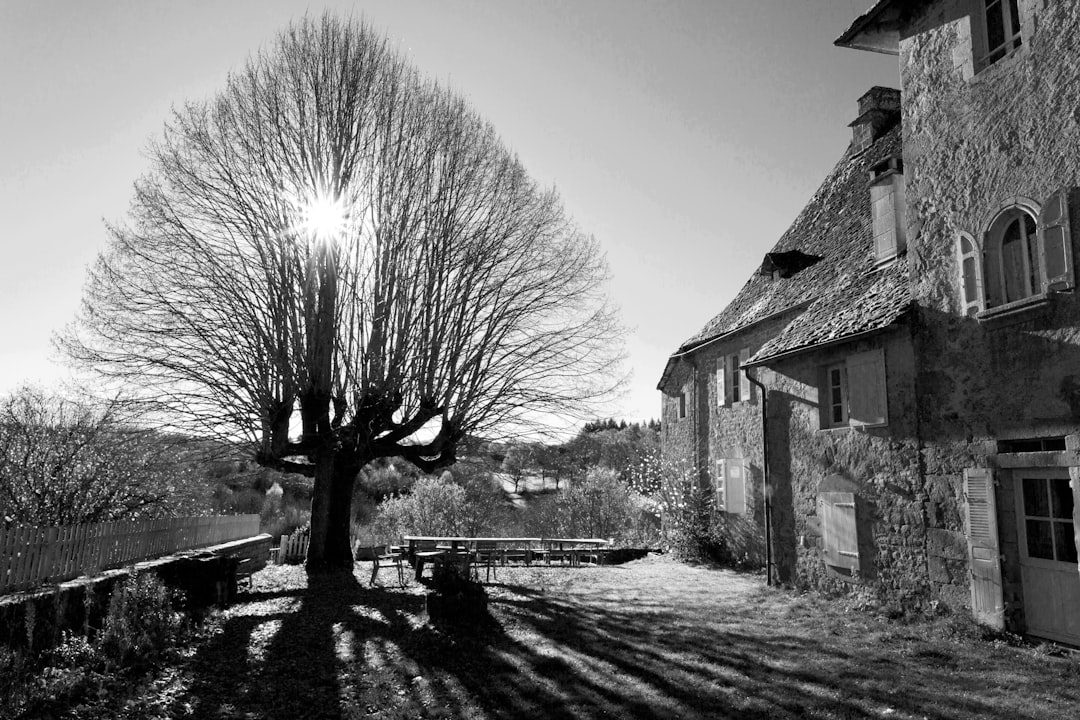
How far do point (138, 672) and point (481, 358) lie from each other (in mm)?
9384

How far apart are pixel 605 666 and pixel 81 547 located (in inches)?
257

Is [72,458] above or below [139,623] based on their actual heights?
above

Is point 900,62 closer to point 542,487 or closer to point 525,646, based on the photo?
point 525,646

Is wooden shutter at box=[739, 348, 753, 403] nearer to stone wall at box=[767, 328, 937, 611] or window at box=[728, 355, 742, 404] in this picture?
window at box=[728, 355, 742, 404]

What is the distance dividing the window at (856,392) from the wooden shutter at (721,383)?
4.87 m

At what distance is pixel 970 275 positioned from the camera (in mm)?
8516

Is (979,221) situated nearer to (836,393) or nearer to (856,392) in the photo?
(856,392)

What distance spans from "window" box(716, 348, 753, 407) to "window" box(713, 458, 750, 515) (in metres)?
1.38

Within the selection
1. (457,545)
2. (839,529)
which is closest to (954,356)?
(839,529)

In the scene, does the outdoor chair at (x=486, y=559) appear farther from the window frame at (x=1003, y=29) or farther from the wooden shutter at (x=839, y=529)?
the window frame at (x=1003, y=29)

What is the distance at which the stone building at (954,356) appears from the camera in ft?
24.8

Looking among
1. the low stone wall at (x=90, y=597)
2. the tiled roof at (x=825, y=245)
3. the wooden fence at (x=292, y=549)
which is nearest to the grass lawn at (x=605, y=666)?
the low stone wall at (x=90, y=597)

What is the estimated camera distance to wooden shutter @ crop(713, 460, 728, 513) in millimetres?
16028

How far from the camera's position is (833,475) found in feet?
35.7
